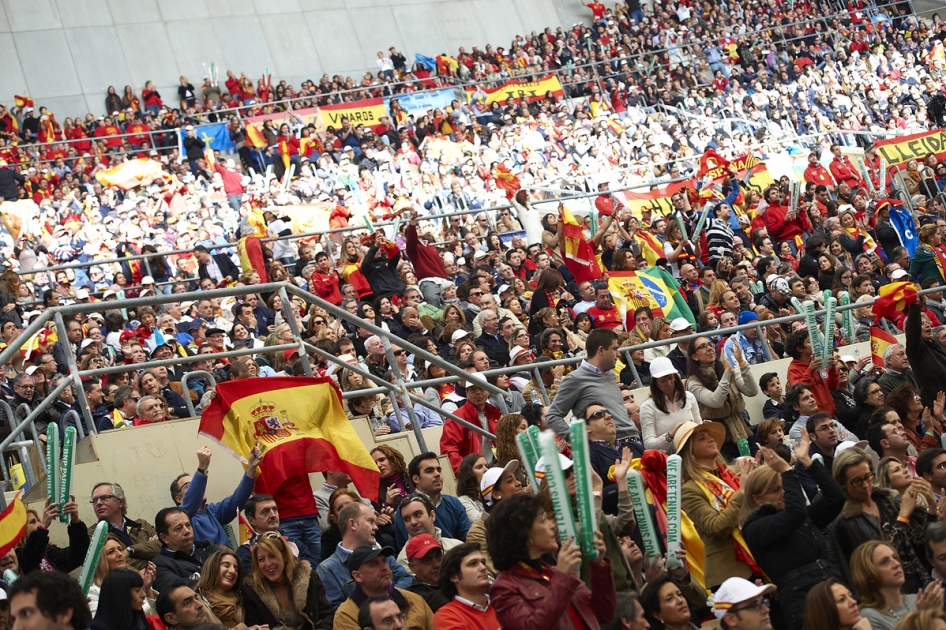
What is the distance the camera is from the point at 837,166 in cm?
2162

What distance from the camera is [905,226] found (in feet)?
58.3

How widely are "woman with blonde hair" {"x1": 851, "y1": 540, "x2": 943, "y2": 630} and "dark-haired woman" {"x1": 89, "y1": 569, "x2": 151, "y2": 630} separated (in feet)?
11.2

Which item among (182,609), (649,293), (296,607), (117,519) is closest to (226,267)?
(649,293)

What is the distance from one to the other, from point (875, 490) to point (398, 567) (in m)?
2.64

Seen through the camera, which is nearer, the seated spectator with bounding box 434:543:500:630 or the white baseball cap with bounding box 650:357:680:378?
the seated spectator with bounding box 434:543:500:630

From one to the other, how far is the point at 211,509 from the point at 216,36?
27.1m

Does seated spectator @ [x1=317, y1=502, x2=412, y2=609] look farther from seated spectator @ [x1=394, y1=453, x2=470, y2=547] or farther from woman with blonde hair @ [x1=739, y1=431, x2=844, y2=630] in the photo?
woman with blonde hair @ [x1=739, y1=431, x2=844, y2=630]

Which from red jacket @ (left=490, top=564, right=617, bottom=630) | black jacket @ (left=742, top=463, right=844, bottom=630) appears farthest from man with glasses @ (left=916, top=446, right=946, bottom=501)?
red jacket @ (left=490, top=564, right=617, bottom=630)

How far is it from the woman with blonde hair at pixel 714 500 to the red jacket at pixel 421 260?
814cm

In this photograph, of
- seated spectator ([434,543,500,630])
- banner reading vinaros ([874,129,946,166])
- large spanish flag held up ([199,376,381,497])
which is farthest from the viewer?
banner reading vinaros ([874,129,946,166])

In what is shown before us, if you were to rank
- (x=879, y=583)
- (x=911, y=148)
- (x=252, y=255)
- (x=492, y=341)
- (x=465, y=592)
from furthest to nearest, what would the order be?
1. (x=911, y=148)
2. (x=252, y=255)
3. (x=492, y=341)
4. (x=879, y=583)
5. (x=465, y=592)

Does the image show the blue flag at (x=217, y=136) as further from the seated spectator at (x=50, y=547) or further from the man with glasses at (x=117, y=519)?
the seated spectator at (x=50, y=547)

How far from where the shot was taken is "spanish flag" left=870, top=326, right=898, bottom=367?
12.2 m

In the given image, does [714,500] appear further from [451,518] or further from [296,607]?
[296,607]
